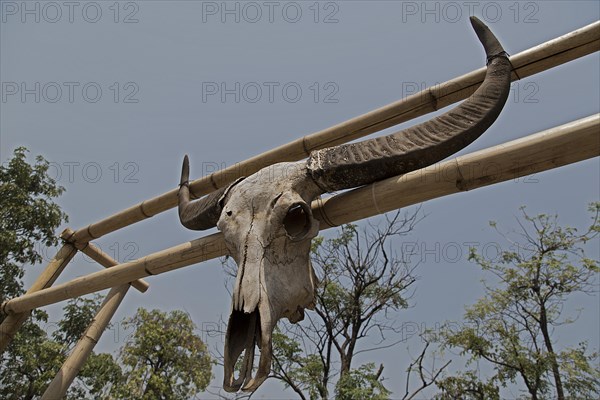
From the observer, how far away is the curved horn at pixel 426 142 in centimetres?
239

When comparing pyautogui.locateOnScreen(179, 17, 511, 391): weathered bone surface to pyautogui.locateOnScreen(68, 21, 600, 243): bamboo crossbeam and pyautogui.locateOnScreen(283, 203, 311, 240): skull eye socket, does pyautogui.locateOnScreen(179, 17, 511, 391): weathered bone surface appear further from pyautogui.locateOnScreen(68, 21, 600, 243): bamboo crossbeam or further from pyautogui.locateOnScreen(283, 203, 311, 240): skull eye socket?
pyautogui.locateOnScreen(68, 21, 600, 243): bamboo crossbeam

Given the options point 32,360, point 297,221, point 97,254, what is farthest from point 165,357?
point 297,221

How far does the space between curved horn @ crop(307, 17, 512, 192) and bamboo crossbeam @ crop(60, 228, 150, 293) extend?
3.82 m

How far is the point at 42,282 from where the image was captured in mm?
5367

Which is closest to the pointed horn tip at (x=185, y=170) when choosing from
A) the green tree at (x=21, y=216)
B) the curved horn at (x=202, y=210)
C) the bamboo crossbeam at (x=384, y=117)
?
the curved horn at (x=202, y=210)

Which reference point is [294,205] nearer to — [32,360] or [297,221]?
[297,221]

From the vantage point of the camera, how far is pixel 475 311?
10.9 meters

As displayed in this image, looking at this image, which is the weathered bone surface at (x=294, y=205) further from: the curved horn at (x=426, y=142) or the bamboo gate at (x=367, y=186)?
the bamboo gate at (x=367, y=186)

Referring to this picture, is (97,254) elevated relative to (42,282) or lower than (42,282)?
elevated

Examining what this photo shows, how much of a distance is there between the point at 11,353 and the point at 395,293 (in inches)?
329

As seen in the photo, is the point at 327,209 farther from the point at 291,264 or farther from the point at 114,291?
the point at 114,291

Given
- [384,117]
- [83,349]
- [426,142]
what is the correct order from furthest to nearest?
[83,349]
[384,117]
[426,142]

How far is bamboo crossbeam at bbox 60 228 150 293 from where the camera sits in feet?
18.3

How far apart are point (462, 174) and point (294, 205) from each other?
2.74 ft
